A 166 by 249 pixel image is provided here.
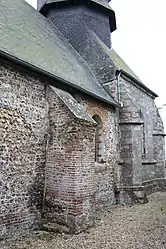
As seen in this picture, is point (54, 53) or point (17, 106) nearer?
point (17, 106)

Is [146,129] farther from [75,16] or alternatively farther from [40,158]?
[40,158]

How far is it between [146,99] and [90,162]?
860 centimetres

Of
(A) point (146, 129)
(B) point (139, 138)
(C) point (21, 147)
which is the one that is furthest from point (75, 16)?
(C) point (21, 147)

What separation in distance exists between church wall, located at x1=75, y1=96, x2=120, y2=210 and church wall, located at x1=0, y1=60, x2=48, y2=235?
215 centimetres

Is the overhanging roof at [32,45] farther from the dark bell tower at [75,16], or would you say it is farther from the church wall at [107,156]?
the dark bell tower at [75,16]

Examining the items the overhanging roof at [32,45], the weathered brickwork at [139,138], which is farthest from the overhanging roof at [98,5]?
the weathered brickwork at [139,138]

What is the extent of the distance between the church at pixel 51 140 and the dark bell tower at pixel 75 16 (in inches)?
96.0

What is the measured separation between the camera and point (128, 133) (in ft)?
36.0

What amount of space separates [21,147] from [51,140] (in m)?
1.04

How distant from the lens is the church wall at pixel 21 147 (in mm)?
5773

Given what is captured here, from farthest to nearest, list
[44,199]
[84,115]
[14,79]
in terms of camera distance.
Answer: [84,115] < [44,199] < [14,79]

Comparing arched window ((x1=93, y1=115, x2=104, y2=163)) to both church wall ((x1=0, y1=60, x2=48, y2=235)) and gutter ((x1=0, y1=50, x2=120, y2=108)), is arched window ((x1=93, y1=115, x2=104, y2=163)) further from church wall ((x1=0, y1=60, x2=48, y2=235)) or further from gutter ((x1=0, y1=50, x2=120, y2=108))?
church wall ((x1=0, y1=60, x2=48, y2=235))

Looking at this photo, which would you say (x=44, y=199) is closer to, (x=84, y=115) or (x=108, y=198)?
(x=84, y=115)

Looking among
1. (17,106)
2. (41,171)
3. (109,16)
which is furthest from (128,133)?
(109,16)
